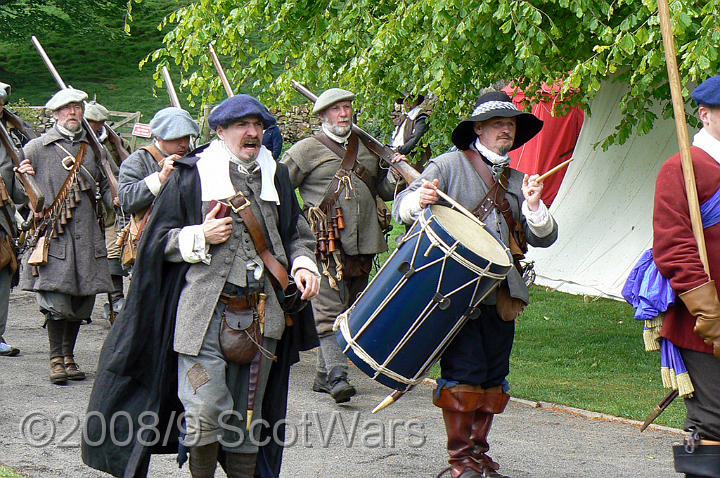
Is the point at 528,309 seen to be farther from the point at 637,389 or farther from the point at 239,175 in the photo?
the point at 239,175

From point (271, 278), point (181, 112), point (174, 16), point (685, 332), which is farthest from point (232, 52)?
point (685, 332)

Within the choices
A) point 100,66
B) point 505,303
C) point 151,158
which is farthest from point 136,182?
point 100,66

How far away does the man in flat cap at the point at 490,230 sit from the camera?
17.7ft

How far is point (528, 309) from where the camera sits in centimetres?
1167

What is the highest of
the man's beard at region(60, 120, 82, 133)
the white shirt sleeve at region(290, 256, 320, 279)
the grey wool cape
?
the man's beard at region(60, 120, 82, 133)

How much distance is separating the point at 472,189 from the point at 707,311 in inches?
66.2

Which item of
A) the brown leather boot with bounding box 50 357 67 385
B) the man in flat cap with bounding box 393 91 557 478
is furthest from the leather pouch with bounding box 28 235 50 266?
the man in flat cap with bounding box 393 91 557 478

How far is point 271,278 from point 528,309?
7318 mm

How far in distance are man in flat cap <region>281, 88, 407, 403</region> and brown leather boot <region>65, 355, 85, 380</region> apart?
1.74 metres

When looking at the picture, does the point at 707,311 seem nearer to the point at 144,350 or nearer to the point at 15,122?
the point at 144,350

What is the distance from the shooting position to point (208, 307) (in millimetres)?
4559

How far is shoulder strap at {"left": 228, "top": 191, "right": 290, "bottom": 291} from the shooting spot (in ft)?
15.3

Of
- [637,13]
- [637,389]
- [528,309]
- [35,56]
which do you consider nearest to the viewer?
[637,13]

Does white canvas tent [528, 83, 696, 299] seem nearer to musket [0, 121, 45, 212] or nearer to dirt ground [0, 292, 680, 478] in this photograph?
dirt ground [0, 292, 680, 478]
